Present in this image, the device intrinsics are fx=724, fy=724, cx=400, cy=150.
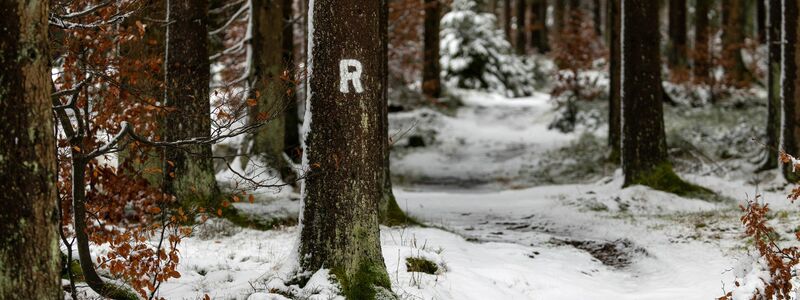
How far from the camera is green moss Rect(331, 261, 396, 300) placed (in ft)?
18.7

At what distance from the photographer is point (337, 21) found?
5.64 m

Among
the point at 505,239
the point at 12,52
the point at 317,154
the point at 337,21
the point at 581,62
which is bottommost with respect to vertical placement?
the point at 505,239

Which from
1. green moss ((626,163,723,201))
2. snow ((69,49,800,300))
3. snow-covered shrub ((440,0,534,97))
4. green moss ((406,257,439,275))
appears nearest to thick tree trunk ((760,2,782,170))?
snow ((69,49,800,300))

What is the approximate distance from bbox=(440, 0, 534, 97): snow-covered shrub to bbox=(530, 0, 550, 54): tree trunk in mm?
8387

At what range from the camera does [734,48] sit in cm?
2200

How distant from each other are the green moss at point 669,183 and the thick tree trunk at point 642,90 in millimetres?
36

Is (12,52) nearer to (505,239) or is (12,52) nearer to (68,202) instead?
(68,202)

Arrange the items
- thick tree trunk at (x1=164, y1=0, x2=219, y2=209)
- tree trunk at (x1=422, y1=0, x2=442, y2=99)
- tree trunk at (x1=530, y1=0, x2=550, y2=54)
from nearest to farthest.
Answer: thick tree trunk at (x1=164, y1=0, x2=219, y2=209)
tree trunk at (x1=422, y1=0, x2=442, y2=99)
tree trunk at (x1=530, y1=0, x2=550, y2=54)

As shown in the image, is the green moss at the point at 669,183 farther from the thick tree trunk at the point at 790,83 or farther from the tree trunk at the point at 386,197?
the tree trunk at the point at 386,197

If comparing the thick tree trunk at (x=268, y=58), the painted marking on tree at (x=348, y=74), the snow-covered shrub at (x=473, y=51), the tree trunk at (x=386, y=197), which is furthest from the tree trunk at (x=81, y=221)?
the snow-covered shrub at (x=473, y=51)

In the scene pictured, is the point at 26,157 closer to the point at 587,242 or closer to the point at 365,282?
the point at 365,282

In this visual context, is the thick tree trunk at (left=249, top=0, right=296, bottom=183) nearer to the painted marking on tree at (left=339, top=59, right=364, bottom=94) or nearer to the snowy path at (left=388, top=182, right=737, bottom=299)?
the snowy path at (left=388, top=182, right=737, bottom=299)

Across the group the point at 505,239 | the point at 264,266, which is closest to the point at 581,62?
the point at 505,239

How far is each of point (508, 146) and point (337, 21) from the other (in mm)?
16123
